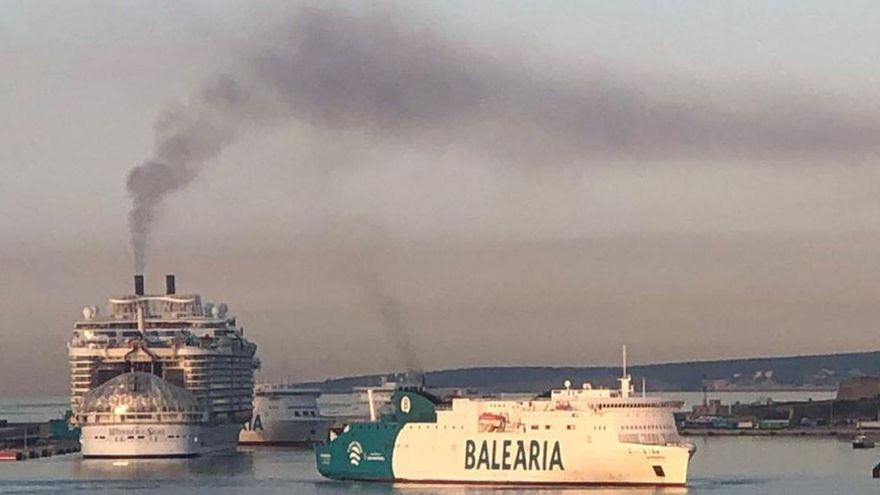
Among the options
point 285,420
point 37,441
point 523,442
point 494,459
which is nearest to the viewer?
point 523,442

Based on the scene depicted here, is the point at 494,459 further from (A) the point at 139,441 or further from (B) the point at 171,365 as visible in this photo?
(B) the point at 171,365

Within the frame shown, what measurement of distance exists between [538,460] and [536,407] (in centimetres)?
177

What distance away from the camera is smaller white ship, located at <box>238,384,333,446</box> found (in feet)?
368

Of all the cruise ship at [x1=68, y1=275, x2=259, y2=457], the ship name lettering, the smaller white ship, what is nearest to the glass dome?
the cruise ship at [x1=68, y1=275, x2=259, y2=457]

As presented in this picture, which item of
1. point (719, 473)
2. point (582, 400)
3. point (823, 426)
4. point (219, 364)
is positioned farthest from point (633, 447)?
point (823, 426)

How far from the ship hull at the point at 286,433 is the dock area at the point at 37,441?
8741 mm

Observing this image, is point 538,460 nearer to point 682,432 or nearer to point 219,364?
point 219,364

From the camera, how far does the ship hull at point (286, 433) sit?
11181 cm

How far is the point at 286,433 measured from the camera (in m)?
113

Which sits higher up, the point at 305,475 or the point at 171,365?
the point at 171,365

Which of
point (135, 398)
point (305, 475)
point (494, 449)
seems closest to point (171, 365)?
point (135, 398)

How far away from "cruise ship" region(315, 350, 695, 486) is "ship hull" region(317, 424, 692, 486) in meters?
0.03

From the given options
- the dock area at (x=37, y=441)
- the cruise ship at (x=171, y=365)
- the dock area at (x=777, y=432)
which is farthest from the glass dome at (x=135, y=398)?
the dock area at (x=777, y=432)

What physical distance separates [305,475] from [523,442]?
11739 millimetres
